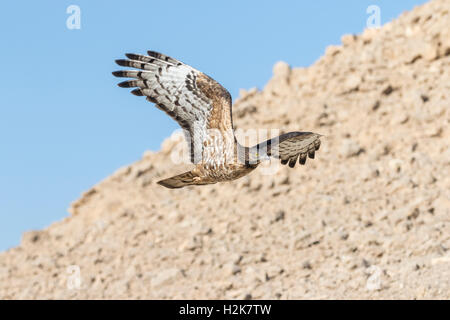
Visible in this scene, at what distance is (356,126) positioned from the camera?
23953 millimetres

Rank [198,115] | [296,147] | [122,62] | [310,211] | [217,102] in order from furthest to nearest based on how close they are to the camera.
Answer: [310,211] → [296,147] → [122,62] → [198,115] → [217,102]

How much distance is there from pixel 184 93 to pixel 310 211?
11151mm

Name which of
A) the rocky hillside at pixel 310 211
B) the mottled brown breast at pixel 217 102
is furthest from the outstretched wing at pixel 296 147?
the rocky hillside at pixel 310 211

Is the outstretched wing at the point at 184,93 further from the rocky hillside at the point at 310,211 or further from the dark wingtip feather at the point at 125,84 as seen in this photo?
the rocky hillside at the point at 310,211

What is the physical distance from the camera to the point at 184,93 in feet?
34.1

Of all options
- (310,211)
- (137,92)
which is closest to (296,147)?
(137,92)

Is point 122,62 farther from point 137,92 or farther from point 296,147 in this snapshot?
point 296,147

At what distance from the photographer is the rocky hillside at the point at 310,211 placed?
18.6m

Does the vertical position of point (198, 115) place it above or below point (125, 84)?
below

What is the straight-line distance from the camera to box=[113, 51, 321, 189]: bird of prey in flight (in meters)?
9.79

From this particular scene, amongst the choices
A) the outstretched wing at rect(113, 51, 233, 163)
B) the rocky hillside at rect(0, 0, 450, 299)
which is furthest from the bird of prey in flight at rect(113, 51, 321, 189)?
the rocky hillside at rect(0, 0, 450, 299)

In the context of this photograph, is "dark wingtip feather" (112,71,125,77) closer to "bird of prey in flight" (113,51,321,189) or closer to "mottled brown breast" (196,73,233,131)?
"bird of prey in flight" (113,51,321,189)

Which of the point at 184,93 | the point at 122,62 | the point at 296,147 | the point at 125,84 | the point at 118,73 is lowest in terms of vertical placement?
the point at 296,147
